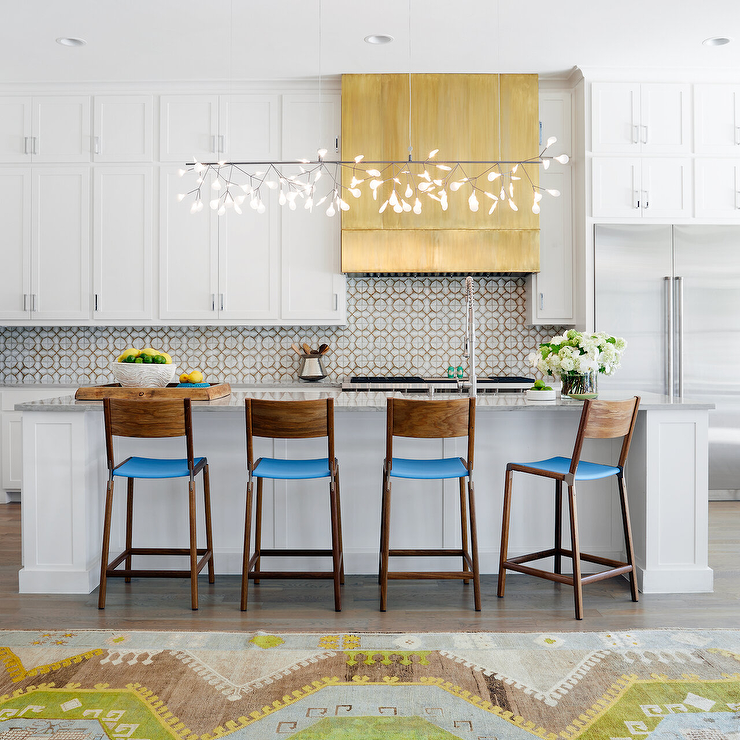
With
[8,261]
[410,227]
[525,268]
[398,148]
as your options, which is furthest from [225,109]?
[525,268]

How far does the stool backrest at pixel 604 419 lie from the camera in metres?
2.62

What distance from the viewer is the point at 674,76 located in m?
4.49

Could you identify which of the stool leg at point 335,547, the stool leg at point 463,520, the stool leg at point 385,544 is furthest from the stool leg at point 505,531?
the stool leg at point 335,547

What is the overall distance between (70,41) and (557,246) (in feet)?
11.7

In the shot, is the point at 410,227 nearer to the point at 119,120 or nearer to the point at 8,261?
the point at 119,120

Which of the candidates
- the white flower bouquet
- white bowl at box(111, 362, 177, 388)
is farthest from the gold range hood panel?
white bowl at box(111, 362, 177, 388)

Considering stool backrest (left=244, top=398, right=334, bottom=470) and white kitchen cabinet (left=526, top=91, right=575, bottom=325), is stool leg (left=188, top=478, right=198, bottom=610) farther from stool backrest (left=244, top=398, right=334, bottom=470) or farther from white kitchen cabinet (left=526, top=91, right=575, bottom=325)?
white kitchen cabinet (left=526, top=91, right=575, bottom=325)

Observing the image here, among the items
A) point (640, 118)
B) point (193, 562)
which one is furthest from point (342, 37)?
point (193, 562)

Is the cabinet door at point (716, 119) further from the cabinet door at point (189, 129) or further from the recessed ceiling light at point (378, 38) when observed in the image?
the cabinet door at point (189, 129)

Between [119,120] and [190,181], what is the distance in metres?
0.70

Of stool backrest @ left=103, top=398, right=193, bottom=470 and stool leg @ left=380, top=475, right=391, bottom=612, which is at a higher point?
stool backrest @ left=103, top=398, right=193, bottom=470

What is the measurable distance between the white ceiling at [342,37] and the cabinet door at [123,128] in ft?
0.55

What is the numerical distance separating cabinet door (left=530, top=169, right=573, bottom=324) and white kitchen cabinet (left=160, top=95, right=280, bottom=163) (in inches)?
81.7

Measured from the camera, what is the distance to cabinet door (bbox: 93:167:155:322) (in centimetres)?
465
